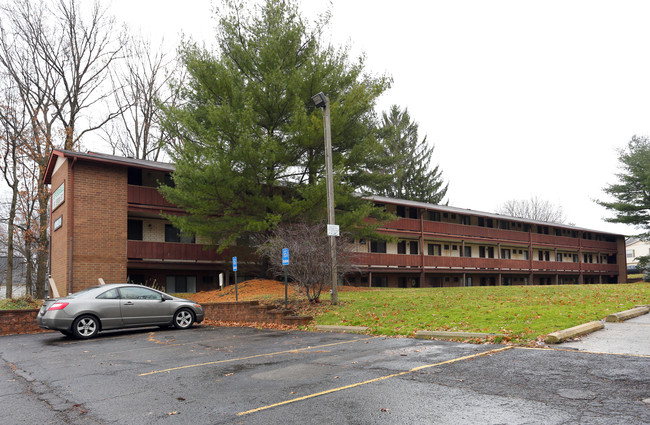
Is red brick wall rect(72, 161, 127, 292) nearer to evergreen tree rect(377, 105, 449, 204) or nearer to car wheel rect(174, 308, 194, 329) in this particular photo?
car wheel rect(174, 308, 194, 329)

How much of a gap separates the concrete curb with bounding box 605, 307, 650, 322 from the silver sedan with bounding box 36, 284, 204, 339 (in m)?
11.0

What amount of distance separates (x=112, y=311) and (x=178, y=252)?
13.0 m

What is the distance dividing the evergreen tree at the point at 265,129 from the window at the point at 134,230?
14.8 feet

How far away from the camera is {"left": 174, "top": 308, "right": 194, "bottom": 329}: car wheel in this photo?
14906mm

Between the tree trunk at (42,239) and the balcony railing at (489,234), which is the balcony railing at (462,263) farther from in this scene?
the tree trunk at (42,239)

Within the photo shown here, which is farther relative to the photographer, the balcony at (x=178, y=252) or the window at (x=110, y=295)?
the balcony at (x=178, y=252)

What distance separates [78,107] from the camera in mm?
33406

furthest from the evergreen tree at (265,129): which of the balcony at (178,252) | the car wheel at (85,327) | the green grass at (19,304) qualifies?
the car wheel at (85,327)

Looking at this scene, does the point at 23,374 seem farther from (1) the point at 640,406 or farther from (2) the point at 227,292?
(2) the point at 227,292

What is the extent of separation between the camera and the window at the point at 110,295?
535 inches

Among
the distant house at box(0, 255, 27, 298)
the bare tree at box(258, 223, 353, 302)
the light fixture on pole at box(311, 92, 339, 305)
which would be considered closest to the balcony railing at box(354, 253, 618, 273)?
the bare tree at box(258, 223, 353, 302)

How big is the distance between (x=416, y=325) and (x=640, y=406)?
7.15 metres

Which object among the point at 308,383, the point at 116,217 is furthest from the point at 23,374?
the point at 116,217

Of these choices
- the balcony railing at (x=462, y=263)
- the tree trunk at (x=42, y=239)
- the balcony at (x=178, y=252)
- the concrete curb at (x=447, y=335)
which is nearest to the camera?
the concrete curb at (x=447, y=335)
